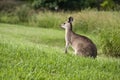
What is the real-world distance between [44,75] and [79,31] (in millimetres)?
12982

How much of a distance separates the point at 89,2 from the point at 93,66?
22.8 m

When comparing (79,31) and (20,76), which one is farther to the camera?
(79,31)

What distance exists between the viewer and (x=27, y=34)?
17.8 metres

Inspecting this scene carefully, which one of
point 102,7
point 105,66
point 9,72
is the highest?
point 9,72

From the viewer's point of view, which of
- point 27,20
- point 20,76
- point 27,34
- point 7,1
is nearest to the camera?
point 20,76

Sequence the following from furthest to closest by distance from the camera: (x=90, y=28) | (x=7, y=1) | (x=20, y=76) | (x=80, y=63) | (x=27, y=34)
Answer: (x=7, y=1) → (x=90, y=28) → (x=27, y=34) → (x=80, y=63) → (x=20, y=76)

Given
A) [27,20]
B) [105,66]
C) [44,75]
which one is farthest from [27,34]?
[44,75]

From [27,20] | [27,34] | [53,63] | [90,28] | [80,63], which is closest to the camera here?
[53,63]

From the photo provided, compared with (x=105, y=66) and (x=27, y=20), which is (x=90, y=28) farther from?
(x=105, y=66)

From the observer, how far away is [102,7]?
A: 31.8 m

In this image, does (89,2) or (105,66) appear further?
(89,2)

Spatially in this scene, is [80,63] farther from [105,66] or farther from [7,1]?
[7,1]

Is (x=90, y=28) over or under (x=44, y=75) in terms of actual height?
under

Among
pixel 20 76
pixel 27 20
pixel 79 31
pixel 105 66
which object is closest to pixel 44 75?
pixel 20 76
